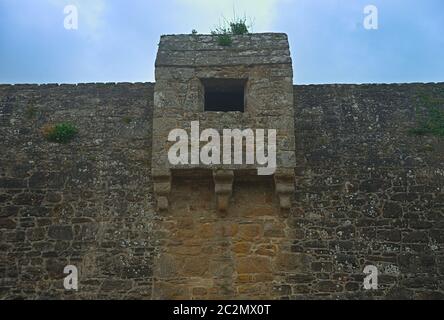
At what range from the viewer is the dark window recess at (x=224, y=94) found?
9719 millimetres

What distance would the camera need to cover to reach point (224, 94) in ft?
33.5

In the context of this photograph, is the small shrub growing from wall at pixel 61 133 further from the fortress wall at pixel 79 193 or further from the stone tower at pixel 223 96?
the stone tower at pixel 223 96

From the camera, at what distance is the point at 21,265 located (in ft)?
29.3

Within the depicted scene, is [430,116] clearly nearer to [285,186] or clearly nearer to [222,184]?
[285,186]

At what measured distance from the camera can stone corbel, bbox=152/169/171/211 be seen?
8.96 meters

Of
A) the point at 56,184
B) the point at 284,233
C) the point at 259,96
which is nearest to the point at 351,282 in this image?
the point at 284,233

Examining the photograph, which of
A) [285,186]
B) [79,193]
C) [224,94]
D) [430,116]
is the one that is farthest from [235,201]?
[430,116]

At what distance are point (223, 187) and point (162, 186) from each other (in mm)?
821

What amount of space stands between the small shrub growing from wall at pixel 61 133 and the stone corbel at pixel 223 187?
235 cm
